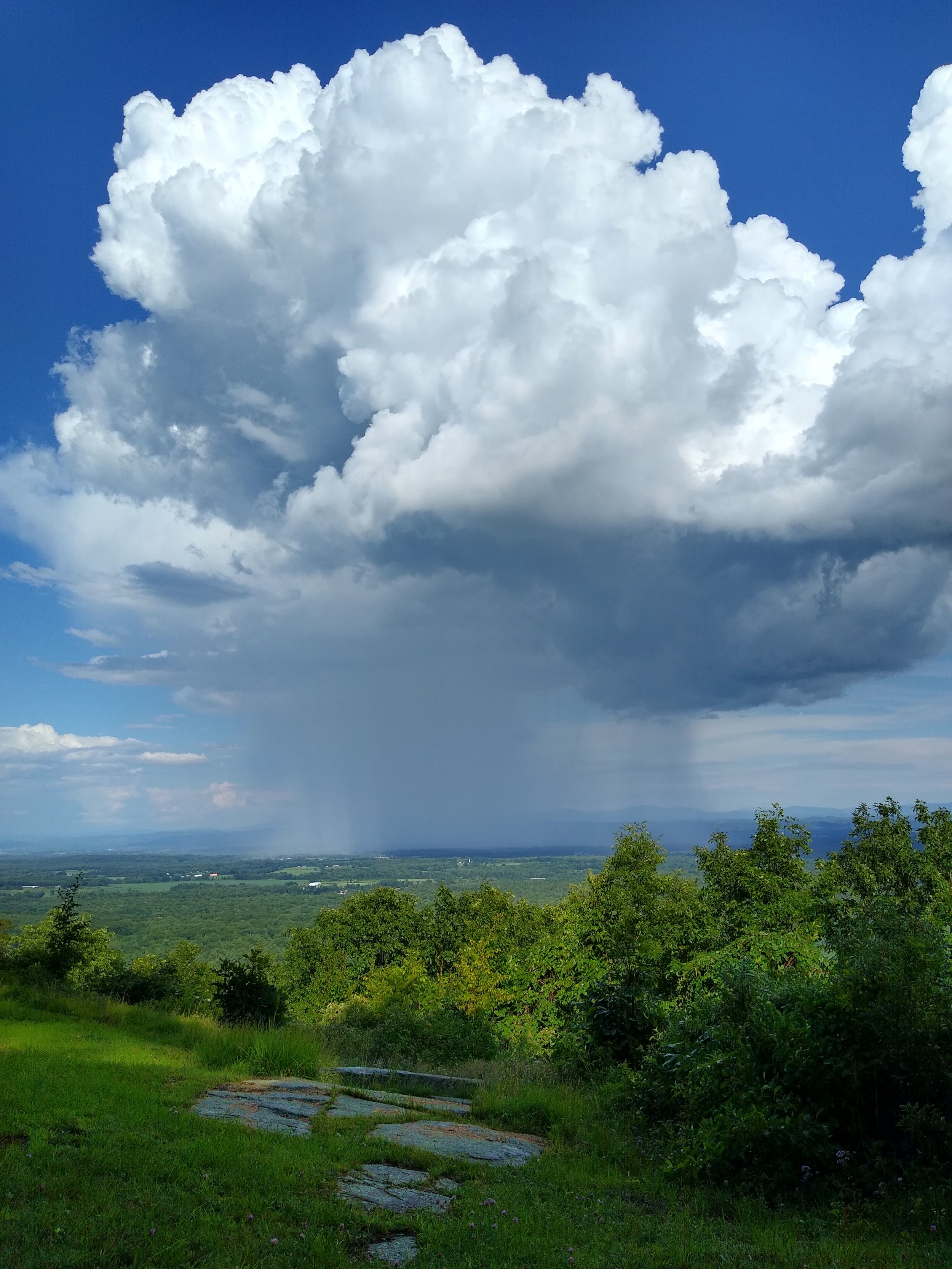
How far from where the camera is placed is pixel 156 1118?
788 cm

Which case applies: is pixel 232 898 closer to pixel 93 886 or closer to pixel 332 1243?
pixel 93 886

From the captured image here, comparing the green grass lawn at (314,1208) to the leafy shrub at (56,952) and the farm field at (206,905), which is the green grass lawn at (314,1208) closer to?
the leafy shrub at (56,952)

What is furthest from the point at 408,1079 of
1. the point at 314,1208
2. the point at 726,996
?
the point at 314,1208

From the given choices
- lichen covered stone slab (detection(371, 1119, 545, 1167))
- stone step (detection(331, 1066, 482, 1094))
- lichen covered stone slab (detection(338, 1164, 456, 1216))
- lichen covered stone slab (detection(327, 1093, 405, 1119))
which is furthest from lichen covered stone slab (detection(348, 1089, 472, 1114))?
lichen covered stone slab (detection(338, 1164, 456, 1216))

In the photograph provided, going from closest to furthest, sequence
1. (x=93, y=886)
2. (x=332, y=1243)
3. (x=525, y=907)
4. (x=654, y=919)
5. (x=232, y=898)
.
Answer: (x=332, y=1243) < (x=654, y=919) < (x=525, y=907) < (x=232, y=898) < (x=93, y=886)

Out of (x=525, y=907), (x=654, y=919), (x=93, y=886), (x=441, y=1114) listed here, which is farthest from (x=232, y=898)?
(x=441, y=1114)

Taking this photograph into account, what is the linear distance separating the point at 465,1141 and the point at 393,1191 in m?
2.10

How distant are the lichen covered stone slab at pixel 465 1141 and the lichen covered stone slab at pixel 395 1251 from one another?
2225mm

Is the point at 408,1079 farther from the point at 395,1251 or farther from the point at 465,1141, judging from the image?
the point at 395,1251

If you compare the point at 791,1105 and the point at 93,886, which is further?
the point at 93,886

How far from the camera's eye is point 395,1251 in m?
5.31

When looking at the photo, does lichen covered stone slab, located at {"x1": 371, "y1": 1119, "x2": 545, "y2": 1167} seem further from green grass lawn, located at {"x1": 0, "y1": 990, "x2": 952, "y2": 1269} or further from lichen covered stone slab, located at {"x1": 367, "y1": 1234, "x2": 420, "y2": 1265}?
lichen covered stone slab, located at {"x1": 367, "y1": 1234, "x2": 420, "y2": 1265}

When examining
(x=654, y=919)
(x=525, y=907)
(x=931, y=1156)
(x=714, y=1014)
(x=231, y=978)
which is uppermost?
(x=714, y=1014)

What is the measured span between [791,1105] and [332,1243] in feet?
13.6
